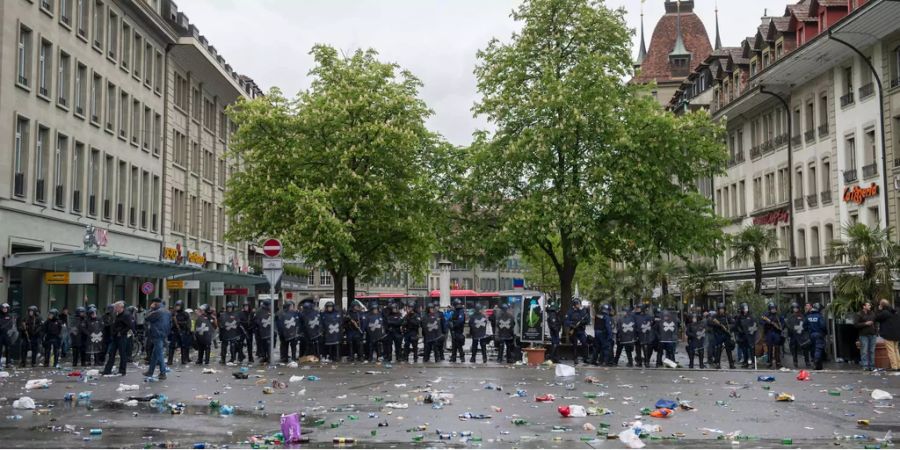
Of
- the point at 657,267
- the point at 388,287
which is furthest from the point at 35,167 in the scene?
the point at 388,287

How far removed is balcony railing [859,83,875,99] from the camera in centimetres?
3806

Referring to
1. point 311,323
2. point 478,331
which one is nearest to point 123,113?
point 311,323

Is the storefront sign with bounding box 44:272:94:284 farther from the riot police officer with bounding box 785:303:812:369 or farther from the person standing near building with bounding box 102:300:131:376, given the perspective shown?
the riot police officer with bounding box 785:303:812:369

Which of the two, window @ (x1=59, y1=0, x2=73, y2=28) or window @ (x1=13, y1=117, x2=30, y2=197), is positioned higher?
window @ (x1=59, y1=0, x2=73, y2=28)

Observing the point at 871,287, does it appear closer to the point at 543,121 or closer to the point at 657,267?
the point at 543,121

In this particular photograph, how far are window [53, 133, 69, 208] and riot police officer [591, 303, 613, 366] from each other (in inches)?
→ 770

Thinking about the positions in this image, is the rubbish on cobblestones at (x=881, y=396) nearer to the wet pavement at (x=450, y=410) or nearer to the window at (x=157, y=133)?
the wet pavement at (x=450, y=410)

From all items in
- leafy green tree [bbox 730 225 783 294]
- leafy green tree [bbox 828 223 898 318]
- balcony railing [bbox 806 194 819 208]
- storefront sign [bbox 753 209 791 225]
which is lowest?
leafy green tree [bbox 828 223 898 318]

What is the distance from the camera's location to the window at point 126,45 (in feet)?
142

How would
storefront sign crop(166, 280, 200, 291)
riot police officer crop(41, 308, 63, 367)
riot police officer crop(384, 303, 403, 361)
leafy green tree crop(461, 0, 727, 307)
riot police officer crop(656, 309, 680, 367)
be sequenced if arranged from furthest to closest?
1. storefront sign crop(166, 280, 200, 291)
2. leafy green tree crop(461, 0, 727, 307)
3. riot police officer crop(384, 303, 403, 361)
4. riot police officer crop(656, 309, 680, 367)
5. riot police officer crop(41, 308, 63, 367)

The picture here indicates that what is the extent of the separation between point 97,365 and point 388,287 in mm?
107456

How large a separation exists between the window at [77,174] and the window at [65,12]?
436cm

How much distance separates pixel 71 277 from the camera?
29922mm

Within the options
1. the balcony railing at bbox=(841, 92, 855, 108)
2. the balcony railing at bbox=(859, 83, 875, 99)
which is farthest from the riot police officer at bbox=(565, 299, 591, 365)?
the balcony railing at bbox=(841, 92, 855, 108)
